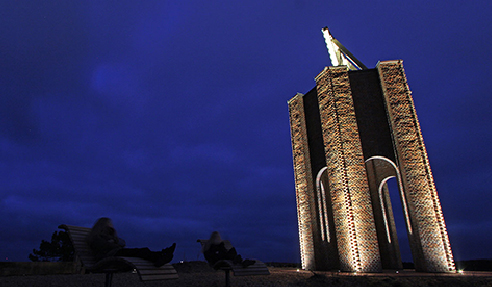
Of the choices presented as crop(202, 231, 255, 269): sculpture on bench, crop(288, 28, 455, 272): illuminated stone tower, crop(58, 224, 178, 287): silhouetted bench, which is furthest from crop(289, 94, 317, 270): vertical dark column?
crop(58, 224, 178, 287): silhouetted bench

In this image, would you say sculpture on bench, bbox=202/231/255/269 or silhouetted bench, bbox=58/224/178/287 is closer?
silhouetted bench, bbox=58/224/178/287

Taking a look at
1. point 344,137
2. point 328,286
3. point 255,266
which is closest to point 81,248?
point 255,266

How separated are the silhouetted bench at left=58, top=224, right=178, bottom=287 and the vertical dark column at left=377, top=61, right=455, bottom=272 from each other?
11089mm

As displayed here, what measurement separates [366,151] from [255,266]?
9343mm

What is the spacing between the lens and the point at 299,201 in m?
15.8

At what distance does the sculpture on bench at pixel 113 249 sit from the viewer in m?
4.60

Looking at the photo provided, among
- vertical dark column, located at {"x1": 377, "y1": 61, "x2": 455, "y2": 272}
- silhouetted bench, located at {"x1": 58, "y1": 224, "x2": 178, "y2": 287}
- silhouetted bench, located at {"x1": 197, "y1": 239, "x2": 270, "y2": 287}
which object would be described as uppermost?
vertical dark column, located at {"x1": 377, "y1": 61, "x2": 455, "y2": 272}

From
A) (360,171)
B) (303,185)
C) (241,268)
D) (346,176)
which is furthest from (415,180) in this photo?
(241,268)

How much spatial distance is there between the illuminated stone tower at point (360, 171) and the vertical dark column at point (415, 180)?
0.04 m

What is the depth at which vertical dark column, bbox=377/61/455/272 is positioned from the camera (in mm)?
11242

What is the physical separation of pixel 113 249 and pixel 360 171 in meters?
11.0

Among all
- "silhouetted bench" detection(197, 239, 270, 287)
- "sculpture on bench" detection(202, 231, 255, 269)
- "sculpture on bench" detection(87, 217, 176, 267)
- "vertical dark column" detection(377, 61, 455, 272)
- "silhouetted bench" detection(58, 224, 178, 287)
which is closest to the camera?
"silhouetted bench" detection(58, 224, 178, 287)

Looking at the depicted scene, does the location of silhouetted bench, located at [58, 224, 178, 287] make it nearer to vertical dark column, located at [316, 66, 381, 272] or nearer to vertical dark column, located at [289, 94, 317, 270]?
vertical dark column, located at [316, 66, 381, 272]

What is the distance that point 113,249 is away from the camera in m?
4.67
